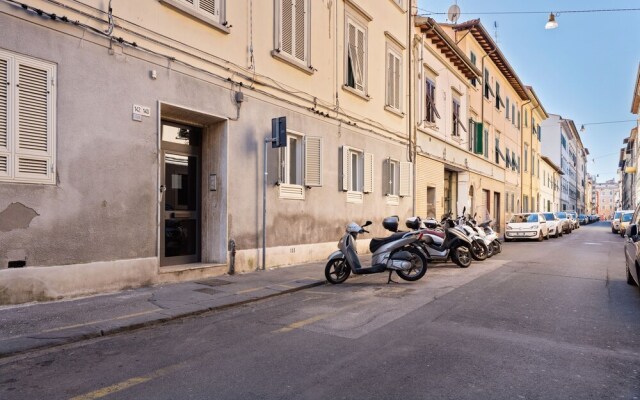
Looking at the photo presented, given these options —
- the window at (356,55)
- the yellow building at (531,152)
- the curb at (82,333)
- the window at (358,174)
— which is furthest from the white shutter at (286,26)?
the yellow building at (531,152)

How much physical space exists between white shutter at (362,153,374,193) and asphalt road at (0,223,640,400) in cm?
727

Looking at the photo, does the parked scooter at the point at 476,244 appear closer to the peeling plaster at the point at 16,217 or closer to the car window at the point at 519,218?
the peeling plaster at the point at 16,217

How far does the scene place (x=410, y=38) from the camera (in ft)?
60.5

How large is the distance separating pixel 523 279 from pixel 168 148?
7.69 meters

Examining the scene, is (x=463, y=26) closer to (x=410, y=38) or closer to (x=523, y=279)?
(x=410, y=38)

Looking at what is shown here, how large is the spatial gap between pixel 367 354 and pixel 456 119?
20.9 m

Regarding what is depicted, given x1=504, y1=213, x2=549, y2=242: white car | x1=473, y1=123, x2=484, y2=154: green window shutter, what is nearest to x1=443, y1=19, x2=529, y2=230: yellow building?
x1=473, y1=123, x2=484, y2=154: green window shutter

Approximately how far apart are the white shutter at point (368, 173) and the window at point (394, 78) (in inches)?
104

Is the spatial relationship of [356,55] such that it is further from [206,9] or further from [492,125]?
[492,125]

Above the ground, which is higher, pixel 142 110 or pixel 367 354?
pixel 142 110

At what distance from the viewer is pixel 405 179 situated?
1753 centimetres

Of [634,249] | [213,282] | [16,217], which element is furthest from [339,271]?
[16,217]

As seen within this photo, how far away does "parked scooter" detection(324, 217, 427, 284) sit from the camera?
30.1ft

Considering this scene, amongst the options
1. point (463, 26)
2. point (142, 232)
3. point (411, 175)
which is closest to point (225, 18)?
point (142, 232)
